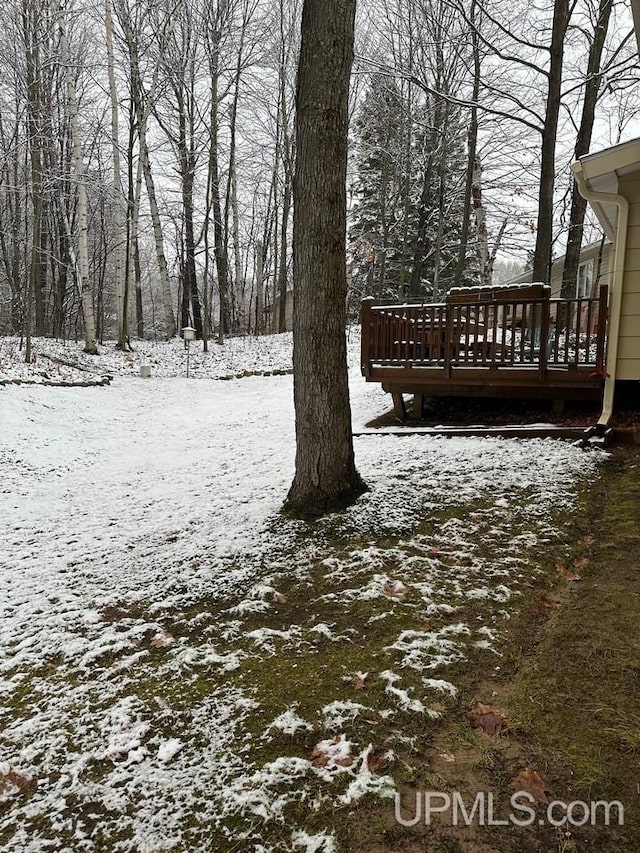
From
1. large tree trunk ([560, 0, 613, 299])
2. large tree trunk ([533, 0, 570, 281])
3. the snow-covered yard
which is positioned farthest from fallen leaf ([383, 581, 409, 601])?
large tree trunk ([560, 0, 613, 299])

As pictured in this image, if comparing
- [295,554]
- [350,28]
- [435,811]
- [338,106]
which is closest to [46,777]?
[435,811]

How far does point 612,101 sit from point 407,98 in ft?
23.0

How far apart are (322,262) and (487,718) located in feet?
9.61

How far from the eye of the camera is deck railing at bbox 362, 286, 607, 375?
6.03m

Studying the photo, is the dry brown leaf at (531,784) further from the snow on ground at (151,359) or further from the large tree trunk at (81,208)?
the large tree trunk at (81,208)

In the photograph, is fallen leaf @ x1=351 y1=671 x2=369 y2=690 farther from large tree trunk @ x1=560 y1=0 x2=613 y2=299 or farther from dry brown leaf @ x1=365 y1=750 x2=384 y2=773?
large tree trunk @ x1=560 y1=0 x2=613 y2=299

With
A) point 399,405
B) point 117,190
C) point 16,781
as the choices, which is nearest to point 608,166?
point 399,405

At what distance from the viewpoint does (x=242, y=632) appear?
8.49ft

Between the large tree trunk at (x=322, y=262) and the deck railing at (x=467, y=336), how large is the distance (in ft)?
10.4

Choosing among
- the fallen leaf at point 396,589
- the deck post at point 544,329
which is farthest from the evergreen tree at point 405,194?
the fallen leaf at point 396,589

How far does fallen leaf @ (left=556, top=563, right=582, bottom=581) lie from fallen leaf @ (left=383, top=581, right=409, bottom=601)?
0.93 meters

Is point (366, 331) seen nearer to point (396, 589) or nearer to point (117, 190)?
point (396, 589)

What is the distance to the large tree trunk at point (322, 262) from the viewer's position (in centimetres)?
353

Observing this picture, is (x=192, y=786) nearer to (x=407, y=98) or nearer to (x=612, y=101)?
(x=612, y=101)
